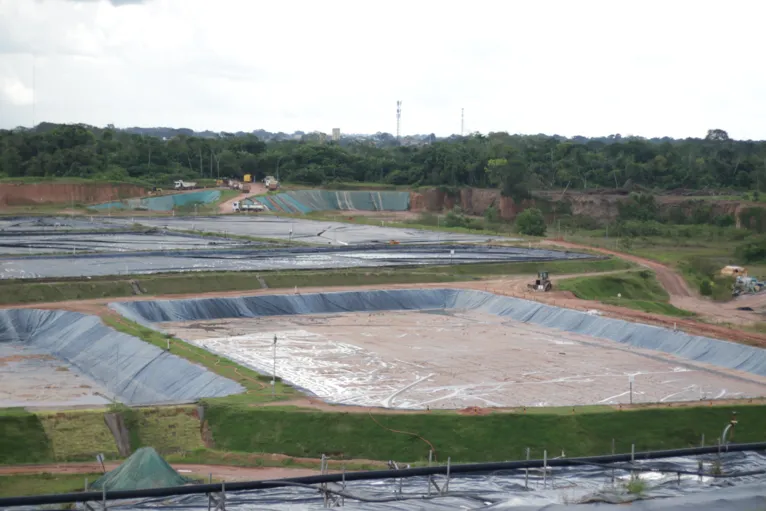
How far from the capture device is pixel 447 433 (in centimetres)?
2806

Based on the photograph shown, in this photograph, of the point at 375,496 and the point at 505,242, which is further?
the point at 505,242

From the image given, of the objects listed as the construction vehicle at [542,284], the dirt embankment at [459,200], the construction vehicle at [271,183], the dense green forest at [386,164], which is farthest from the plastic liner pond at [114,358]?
the dirt embankment at [459,200]

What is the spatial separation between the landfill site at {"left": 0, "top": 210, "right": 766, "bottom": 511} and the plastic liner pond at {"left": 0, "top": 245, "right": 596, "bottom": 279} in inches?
8.4

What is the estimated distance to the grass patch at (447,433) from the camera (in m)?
27.4

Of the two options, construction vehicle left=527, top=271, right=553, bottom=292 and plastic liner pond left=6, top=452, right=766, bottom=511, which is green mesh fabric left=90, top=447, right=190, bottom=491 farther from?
construction vehicle left=527, top=271, right=553, bottom=292

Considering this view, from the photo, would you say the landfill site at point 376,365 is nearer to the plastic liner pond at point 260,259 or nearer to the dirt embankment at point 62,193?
the plastic liner pond at point 260,259

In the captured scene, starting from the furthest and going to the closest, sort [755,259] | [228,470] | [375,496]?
[755,259] → [228,470] → [375,496]

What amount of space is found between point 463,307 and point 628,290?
34.6 feet

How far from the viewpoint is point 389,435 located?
91.4ft

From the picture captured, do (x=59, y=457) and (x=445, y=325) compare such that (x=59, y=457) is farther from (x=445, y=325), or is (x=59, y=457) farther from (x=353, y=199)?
(x=353, y=199)

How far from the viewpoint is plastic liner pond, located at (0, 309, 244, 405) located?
32562mm

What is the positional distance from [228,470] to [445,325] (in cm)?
2280

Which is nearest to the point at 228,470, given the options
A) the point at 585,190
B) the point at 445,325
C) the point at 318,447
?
the point at 318,447

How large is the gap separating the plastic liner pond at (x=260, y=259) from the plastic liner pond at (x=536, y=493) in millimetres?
34217
